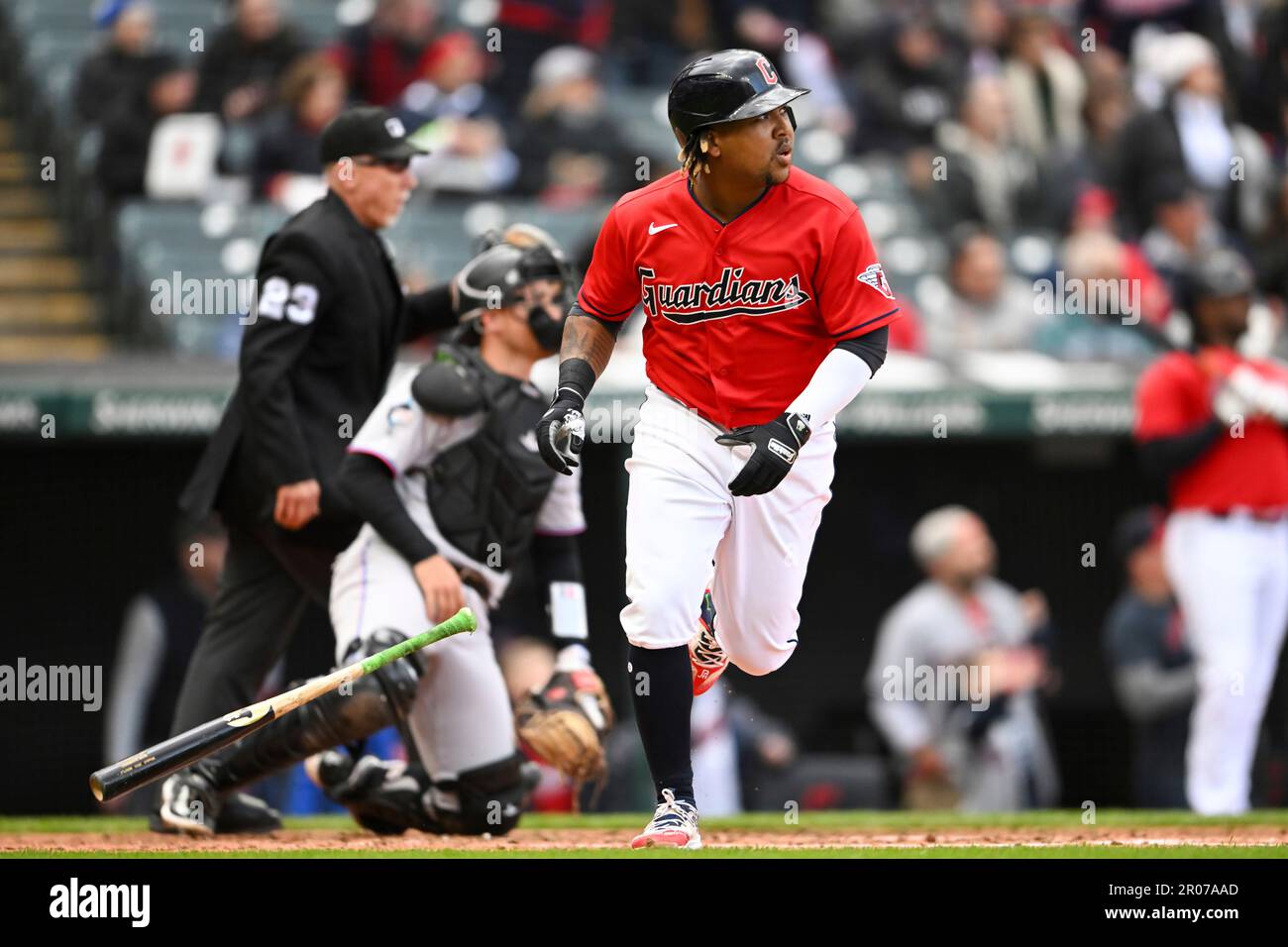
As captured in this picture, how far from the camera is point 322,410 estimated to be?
5719 millimetres

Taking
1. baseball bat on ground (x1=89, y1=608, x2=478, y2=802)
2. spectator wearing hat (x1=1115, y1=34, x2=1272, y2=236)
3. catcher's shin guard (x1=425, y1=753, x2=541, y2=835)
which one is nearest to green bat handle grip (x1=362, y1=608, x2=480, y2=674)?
baseball bat on ground (x1=89, y1=608, x2=478, y2=802)

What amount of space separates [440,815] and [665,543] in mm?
1257

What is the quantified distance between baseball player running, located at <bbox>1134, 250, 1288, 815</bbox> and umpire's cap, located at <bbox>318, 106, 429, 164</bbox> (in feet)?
9.70

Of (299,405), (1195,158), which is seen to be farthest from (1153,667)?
(299,405)

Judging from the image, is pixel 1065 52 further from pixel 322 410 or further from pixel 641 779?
pixel 322 410

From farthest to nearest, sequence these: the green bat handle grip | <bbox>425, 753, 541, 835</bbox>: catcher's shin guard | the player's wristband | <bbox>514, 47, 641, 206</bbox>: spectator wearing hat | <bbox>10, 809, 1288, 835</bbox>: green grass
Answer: <bbox>514, 47, 641, 206</bbox>: spectator wearing hat → <bbox>10, 809, 1288, 835</bbox>: green grass → <bbox>425, 753, 541, 835</bbox>: catcher's shin guard → the green bat handle grip → the player's wristband

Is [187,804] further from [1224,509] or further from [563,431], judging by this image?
[1224,509]

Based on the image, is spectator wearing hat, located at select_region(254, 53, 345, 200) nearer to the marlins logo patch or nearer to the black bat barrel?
→ the marlins logo patch

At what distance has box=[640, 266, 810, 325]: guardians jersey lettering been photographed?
4594 mm

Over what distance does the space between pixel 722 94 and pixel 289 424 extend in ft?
5.32

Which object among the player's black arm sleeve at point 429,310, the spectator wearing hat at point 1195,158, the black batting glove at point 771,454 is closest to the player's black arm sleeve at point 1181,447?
the player's black arm sleeve at point 429,310

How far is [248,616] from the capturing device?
5.61m
